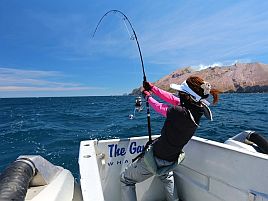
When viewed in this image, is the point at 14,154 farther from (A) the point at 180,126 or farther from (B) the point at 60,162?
(A) the point at 180,126

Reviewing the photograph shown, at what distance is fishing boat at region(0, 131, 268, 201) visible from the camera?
79.0 inches

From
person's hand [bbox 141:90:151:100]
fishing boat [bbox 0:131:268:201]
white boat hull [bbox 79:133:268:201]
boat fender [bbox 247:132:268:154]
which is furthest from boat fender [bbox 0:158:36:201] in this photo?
boat fender [bbox 247:132:268:154]

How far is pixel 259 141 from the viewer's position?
3.34 m

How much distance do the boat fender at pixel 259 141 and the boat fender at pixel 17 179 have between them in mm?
2860

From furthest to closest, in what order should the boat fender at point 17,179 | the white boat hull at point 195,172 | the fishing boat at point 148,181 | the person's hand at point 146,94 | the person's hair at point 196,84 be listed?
the person's hand at point 146,94 < the person's hair at point 196,84 < the white boat hull at point 195,172 < the fishing boat at point 148,181 < the boat fender at point 17,179

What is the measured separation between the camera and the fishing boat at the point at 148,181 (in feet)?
6.59

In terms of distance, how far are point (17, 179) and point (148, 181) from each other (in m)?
2.07

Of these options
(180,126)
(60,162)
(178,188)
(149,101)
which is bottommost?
(60,162)

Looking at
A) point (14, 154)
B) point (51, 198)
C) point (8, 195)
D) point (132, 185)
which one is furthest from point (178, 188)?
point (14, 154)

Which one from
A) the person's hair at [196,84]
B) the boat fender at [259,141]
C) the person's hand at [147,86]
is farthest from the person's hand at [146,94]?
the boat fender at [259,141]

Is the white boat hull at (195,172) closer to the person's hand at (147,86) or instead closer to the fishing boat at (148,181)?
the fishing boat at (148,181)

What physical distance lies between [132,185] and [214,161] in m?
1.02

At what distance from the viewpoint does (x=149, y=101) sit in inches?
122

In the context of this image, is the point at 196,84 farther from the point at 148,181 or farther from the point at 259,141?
the point at 148,181
